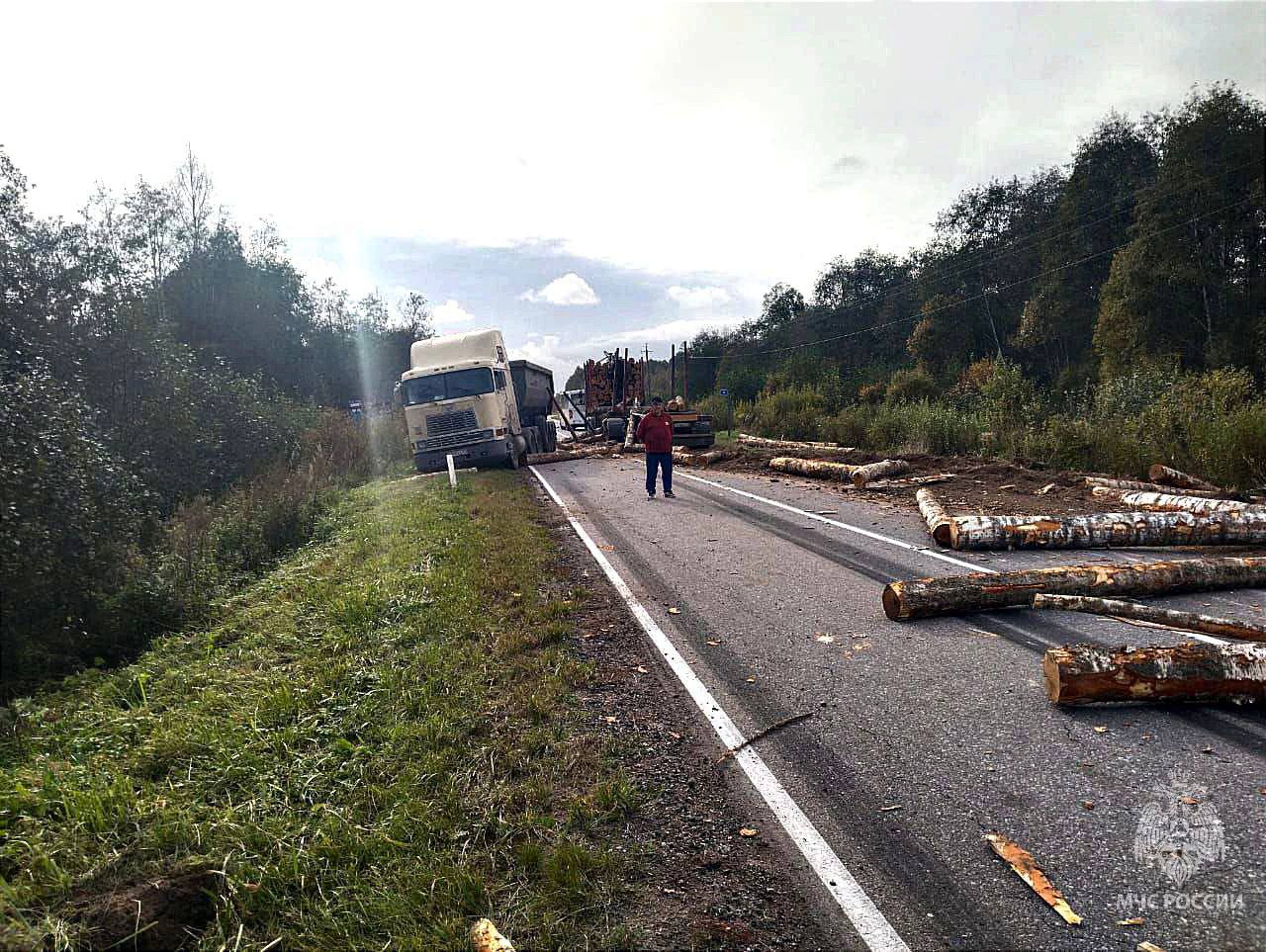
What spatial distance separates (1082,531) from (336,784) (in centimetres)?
802

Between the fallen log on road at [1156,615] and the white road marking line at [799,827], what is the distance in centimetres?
319

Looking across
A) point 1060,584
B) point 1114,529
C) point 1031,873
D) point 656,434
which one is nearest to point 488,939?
point 1031,873

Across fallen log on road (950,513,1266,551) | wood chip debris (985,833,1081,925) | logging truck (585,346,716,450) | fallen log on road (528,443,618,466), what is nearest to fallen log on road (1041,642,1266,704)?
wood chip debris (985,833,1081,925)

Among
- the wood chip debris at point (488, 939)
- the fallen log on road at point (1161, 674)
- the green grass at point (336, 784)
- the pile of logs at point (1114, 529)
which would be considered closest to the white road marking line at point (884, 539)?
the pile of logs at point (1114, 529)

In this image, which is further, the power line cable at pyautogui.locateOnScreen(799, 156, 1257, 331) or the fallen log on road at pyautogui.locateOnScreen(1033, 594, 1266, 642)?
the power line cable at pyautogui.locateOnScreen(799, 156, 1257, 331)

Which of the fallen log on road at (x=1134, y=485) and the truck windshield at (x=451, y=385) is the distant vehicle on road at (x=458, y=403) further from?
the fallen log on road at (x=1134, y=485)

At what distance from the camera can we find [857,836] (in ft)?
9.64

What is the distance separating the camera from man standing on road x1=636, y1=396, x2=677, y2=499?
41.9 feet

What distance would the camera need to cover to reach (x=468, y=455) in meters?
19.1

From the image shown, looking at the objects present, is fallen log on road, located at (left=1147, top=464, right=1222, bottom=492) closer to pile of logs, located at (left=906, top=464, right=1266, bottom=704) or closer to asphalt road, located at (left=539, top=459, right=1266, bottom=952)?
pile of logs, located at (left=906, top=464, right=1266, bottom=704)

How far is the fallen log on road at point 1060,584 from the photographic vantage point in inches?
220

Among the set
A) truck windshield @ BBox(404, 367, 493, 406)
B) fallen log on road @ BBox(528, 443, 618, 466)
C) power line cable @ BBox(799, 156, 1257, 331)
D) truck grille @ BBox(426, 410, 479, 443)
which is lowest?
fallen log on road @ BBox(528, 443, 618, 466)

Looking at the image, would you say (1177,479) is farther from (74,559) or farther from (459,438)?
(459,438)

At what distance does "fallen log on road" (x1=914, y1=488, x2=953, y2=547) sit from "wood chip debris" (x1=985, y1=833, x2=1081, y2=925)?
563cm
